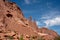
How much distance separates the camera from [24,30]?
92562 millimetres

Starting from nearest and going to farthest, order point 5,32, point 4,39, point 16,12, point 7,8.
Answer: point 4,39 → point 5,32 → point 7,8 → point 16,12

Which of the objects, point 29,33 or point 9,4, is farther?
point 9,4

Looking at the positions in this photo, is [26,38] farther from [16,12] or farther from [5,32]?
[16,12]

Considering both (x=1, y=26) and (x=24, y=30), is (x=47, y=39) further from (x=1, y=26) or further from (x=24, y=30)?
(x=1, y=26)

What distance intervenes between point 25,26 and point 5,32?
1676cm

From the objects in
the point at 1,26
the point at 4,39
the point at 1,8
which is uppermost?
the point at 1,8

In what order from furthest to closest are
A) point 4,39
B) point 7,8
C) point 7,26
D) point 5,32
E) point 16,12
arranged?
point 16,12
point 7,8
point 7,26
point 5,32
point 4,39

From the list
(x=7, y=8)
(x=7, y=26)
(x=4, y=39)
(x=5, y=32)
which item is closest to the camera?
(x=4, y=39)

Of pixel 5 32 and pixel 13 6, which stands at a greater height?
pixel 13 6

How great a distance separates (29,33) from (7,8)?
1475 centimetres

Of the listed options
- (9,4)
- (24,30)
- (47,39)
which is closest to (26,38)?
(24,30)

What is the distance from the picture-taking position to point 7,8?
312 feet

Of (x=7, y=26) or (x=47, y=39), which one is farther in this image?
(x=47, y=39)

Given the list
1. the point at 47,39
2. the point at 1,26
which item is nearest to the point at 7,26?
the point at 1,26
